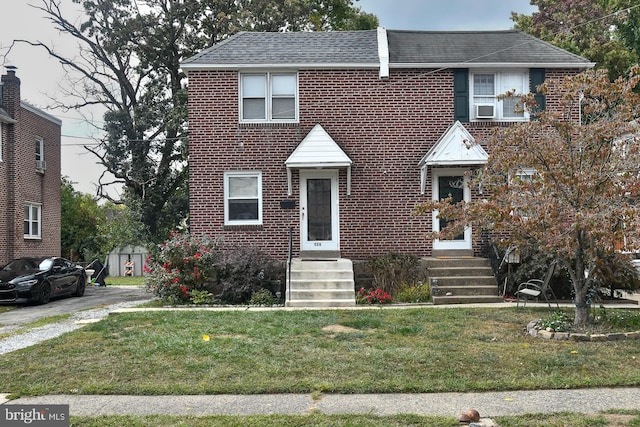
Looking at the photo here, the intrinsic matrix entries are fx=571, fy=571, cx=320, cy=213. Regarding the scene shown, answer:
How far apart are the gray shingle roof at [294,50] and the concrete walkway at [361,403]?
38.5 ft

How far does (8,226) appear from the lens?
22.3 m

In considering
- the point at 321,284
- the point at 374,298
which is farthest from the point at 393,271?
the point at 321,284

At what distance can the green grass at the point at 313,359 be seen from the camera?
20.5 feet

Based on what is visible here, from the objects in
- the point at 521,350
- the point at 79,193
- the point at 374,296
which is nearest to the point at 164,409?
the point at 521,350

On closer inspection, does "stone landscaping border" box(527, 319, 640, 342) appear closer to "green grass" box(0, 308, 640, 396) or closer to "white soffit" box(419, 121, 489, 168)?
"green grass" box(0, 308, 640, 396)

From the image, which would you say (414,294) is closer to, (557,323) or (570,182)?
(557,323)

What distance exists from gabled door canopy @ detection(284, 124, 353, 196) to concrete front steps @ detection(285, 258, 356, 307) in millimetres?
2361

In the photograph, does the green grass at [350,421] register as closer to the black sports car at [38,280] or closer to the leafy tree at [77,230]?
the black sports car at [38,280]

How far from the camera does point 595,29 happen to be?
27016mm

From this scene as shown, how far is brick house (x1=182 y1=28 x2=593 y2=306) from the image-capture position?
15.8 m

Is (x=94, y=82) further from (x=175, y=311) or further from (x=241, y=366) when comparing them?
(x=241, y=366)

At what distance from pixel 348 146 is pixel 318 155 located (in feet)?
3.91

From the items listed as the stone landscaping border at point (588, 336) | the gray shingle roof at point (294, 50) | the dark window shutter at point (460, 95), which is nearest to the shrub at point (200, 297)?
the gray shingle roof at point (294, 50)

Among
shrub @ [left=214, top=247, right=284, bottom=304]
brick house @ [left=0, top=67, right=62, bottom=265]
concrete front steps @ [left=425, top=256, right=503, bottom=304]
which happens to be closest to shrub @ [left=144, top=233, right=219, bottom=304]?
shrub @ [left=214, top=247, right=284, bottom=304]
